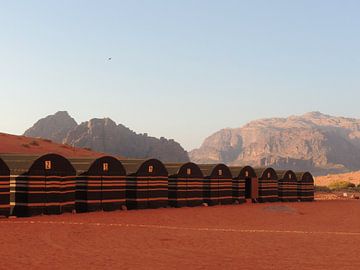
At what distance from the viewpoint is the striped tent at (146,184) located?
119 feet

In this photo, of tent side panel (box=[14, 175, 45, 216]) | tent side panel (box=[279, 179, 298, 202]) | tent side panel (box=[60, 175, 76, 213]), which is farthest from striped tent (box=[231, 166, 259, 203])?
tent side panel (box=[14, 175, 45, 216])

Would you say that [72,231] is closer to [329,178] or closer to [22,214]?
[22,214]

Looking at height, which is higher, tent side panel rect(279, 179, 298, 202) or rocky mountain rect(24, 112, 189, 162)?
rocky mountain rect(24, 112, 189, 162)

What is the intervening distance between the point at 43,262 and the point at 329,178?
5252 inches

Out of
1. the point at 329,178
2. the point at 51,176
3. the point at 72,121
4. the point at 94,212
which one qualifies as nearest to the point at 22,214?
the point at 51,176

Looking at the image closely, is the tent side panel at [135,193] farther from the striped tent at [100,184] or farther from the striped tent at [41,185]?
the striped tent at [41,185]

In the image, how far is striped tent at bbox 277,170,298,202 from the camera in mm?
54338

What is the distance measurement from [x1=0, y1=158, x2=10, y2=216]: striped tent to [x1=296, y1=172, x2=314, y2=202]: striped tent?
35.6m

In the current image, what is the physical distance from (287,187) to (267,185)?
14.1 ft

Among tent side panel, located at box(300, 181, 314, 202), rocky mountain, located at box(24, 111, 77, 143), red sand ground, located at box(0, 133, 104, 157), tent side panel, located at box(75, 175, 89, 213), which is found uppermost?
rocky mountain, located at box(24, 111, 77, 143)

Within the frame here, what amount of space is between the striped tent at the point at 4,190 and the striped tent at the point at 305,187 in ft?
117

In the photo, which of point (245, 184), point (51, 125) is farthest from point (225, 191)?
point (51, 125)

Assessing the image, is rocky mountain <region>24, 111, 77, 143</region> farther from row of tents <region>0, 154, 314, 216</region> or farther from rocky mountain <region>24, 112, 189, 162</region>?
row of tents <region>0, 154, 314, 216</region>

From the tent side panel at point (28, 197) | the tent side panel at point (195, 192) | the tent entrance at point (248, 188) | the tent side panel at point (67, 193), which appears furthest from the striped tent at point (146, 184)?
the tent entrance at point (248, 188)
